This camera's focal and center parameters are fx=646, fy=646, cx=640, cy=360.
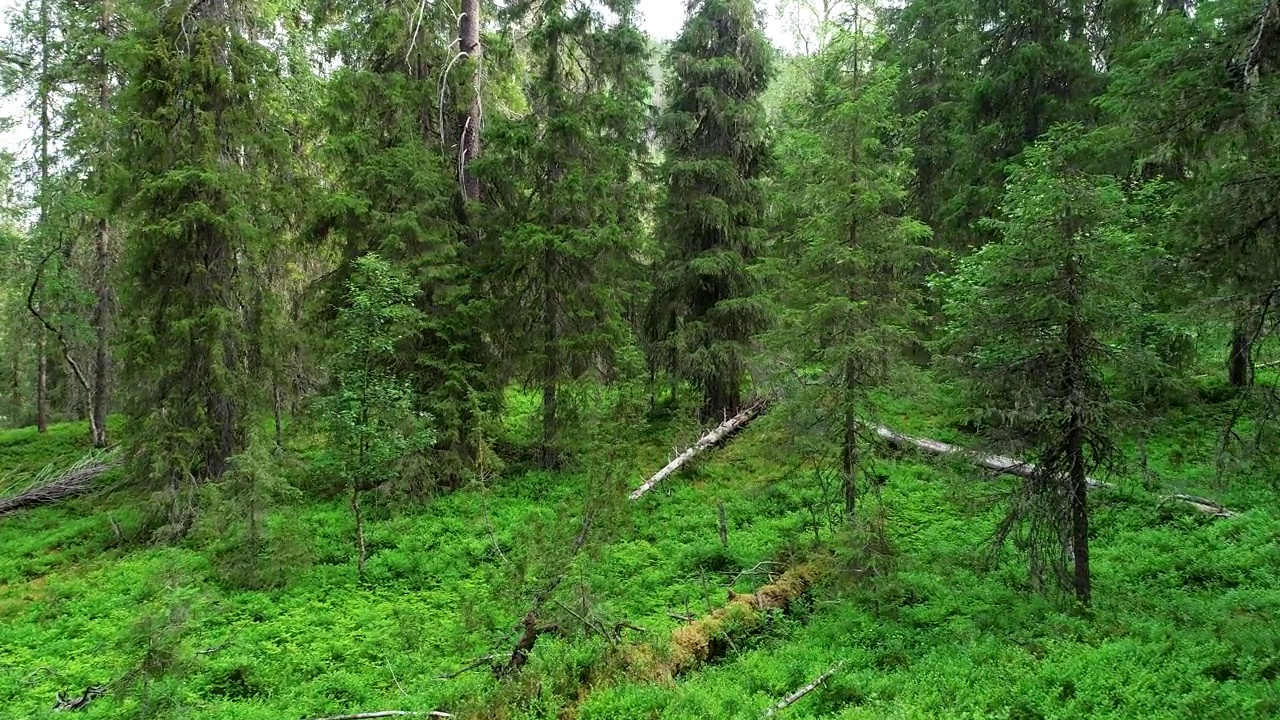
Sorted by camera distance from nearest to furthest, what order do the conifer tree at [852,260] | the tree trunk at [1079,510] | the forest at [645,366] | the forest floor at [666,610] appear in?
1. the forest floor at [666,610]
2. the forest at [645,366]
3. the tree trunk at [1079,510]
4. the conifer tree at [852,260]

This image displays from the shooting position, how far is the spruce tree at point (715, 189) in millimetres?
14016

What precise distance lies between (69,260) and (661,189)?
17.9 meters

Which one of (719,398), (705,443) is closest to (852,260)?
(705,443)

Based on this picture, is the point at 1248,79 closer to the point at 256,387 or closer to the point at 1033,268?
the point at 1033,268

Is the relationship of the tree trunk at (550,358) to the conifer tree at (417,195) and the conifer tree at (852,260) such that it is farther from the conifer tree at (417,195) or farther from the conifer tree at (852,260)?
the conifer tree at (852,260)

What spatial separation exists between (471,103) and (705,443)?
883 centimetres

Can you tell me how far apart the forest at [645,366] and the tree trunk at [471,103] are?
0.12 meters

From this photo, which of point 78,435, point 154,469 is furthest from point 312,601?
point 78,435

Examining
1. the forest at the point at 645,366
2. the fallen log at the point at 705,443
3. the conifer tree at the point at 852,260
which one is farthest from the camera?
the fallen log at the point at 705,443

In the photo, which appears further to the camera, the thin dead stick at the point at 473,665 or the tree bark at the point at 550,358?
the tree bark at the point at 550,358

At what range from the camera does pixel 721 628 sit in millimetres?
7754

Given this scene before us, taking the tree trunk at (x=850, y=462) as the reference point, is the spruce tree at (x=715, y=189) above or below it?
above

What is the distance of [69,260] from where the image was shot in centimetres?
1923

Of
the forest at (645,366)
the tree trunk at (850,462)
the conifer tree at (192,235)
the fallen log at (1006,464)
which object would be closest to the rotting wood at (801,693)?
the forest at (645,366)
